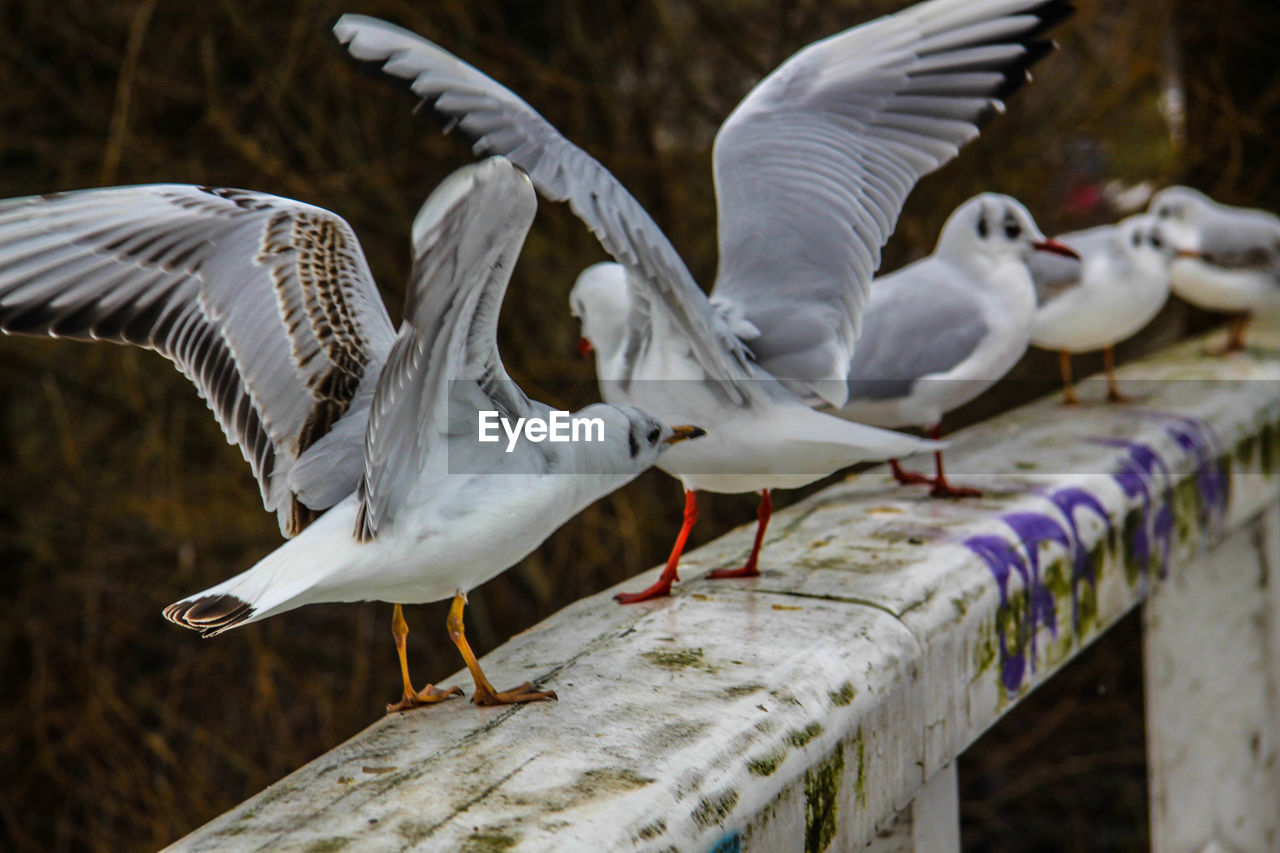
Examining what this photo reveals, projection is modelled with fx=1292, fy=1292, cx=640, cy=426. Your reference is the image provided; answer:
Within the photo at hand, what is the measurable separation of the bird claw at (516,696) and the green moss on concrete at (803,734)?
21cm

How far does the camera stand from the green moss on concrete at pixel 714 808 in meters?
0.82

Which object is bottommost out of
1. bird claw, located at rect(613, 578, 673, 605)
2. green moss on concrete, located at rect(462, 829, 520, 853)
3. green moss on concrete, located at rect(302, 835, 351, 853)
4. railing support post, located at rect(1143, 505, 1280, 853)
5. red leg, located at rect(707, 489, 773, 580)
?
railing support post, located at rect(1143, 505, 1280, 853)

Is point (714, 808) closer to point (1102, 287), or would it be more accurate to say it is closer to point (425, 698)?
point (425, 698)

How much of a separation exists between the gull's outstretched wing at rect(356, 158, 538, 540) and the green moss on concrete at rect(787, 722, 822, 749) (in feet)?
1.24

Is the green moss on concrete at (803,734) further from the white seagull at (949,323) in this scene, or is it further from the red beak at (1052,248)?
the red beak at (1052,248)

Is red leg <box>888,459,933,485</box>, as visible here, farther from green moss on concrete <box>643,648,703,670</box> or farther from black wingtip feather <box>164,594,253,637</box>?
black wingtip feather <box>164,594,253,637</box>

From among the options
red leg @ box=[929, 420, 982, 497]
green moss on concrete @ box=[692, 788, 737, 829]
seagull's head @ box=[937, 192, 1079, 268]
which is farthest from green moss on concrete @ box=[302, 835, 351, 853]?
seagull's head @ box=[937, 192, 1079, 268]

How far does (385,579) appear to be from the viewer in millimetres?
1096

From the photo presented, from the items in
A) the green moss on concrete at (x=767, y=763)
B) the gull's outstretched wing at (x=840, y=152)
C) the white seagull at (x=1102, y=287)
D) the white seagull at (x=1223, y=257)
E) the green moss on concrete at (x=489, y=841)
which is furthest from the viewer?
the white seagull at (x=1223, y=257)

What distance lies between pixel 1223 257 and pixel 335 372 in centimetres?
234

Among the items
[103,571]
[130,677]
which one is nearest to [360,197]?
[103,571]

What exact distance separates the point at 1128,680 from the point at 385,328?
113 inches

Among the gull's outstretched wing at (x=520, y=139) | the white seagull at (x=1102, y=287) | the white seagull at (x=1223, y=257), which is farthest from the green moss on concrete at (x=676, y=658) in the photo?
A: the white seagull at (x=1223, y=257)

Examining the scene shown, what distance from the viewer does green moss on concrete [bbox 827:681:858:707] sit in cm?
99
